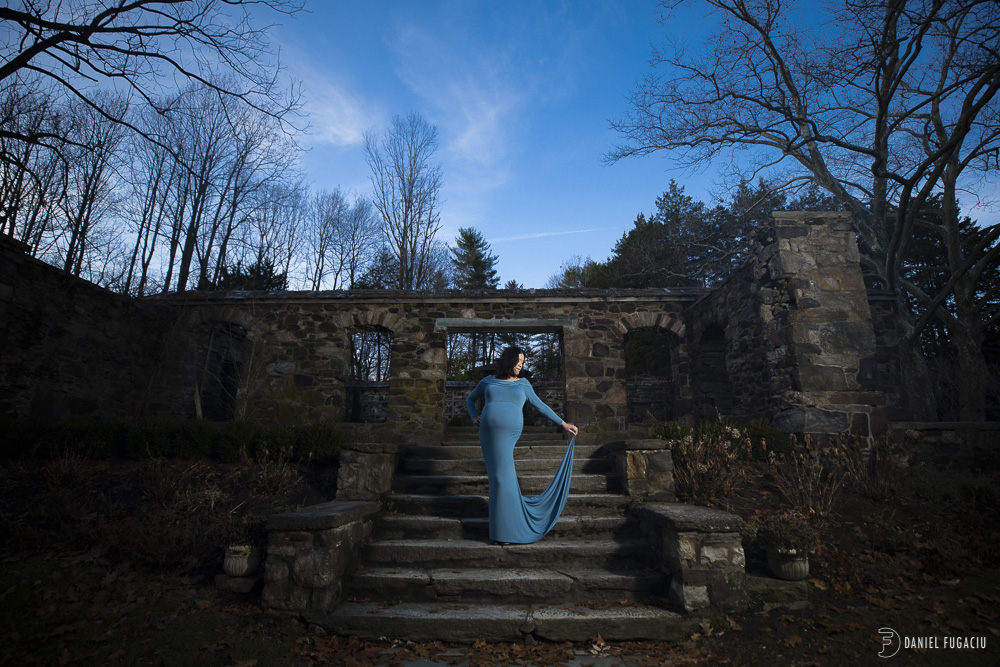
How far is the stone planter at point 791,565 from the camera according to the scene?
11.3ft

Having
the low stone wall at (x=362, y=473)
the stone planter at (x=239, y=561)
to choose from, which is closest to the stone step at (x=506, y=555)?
the low stone wall at (x=362, y=473)

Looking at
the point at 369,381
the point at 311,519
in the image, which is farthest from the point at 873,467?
the point at 369,381

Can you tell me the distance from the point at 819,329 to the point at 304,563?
22.2ft

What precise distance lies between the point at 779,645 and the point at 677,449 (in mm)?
2397

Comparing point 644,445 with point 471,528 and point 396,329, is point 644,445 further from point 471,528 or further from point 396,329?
point 396,329

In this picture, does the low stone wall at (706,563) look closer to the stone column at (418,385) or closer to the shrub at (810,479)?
the shrub at (810,479)

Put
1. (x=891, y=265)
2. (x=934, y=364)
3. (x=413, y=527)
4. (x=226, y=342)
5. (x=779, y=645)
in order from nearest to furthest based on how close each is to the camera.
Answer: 1. (x=779, y=645)
2. (x=413, y=527)
3. (x=891, y=265)
4. (x=226, y=342)
5. (x=934, y=364)

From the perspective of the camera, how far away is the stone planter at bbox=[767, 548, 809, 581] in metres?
3.45

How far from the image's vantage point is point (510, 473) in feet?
12.7

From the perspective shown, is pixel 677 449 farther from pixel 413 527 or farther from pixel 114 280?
pixel 114 280

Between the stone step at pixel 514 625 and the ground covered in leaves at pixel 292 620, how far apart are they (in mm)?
73

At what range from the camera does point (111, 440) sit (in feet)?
18.9

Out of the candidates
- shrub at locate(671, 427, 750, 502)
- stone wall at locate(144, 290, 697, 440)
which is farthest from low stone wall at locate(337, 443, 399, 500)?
stone wall at locate(144, 290, 697, 440)

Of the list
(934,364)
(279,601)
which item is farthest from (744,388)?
(934,364)
